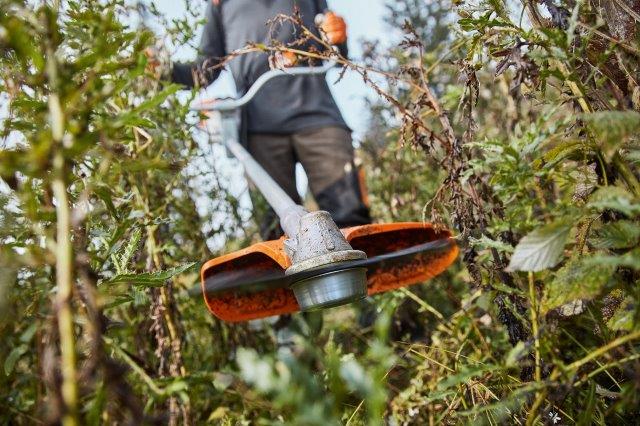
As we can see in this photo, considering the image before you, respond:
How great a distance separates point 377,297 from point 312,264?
789 mm

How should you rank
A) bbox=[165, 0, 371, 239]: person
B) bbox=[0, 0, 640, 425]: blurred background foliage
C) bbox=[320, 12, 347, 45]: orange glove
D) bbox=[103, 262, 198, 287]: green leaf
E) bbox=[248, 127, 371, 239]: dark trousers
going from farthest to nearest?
bbox=[165, 0, 371, 239]: person → bbox=[248, 127, 371, 239]: dark trousers → bbox=[320, 12, 347, 45]: orange glove → bbox=[103, 262, 198, 287]: green leaf → bbox=[0, 0, 640, 425]: blurred background foliage

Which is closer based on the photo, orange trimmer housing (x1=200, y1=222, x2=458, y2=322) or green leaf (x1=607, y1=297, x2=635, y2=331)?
green leaf (x1=607, y1=297, x2=635, y2=331)

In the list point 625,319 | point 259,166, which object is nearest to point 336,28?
point 259,166

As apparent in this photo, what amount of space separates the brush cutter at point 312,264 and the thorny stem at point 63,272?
0.71 meters

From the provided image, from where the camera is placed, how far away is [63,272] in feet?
1.82

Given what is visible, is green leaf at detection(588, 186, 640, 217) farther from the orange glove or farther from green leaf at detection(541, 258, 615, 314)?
the orange glove

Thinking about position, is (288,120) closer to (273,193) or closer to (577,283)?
(273,193)

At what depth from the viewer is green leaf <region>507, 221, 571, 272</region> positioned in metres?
0.83

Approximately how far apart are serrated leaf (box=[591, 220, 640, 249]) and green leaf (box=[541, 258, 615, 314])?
0.16 feet

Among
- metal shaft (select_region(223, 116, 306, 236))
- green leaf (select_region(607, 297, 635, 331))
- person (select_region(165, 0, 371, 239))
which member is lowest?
green leaf (select_region(607, 297, 635, 331))

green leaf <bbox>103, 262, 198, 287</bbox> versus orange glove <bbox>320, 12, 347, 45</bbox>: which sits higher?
orange glove <bbox>320, 12, 347, 45</bbox>

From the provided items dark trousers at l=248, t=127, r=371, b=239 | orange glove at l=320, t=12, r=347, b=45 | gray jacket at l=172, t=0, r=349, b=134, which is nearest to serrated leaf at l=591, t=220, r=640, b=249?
orange glove at l=320, t=12, r=347, b=45

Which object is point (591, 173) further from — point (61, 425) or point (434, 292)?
point (434, 292)

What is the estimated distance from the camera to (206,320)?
2.33 metres
